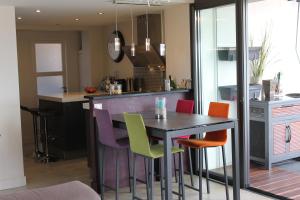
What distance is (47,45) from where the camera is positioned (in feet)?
27.7

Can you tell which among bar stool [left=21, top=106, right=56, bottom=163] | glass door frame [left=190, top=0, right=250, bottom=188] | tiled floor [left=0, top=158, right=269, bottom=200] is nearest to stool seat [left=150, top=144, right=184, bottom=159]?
tiled floor [left=0, top=158, right=269, bottom=200]

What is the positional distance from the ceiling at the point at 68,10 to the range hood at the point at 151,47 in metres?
0.24

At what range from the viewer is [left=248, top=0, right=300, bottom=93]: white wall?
20.6 feet

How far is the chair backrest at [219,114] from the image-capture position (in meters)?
4.46

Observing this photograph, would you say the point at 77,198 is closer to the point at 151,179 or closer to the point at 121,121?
the point at 151,179

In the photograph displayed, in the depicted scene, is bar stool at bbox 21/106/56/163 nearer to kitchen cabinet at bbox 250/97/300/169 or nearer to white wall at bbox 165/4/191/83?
white wall at bbox 165/4/191/83

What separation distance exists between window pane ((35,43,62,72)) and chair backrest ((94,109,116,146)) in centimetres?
430

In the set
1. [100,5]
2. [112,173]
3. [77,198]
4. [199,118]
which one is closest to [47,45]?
[100,5]

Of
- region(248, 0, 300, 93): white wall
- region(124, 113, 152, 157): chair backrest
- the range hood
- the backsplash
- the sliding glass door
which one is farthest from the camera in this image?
the backsplash

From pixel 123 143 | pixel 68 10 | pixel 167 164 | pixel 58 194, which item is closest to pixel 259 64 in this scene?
pixel 123 143

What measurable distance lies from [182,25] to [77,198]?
140 inches

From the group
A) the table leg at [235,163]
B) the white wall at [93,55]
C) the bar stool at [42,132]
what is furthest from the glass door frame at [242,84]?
the white wall at [93,55]

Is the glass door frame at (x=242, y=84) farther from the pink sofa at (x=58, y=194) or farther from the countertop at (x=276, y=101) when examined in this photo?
the pink sofa at (x=58, y=194)

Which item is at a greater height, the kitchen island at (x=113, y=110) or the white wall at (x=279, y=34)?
the white wall at (x=279, y=34)
